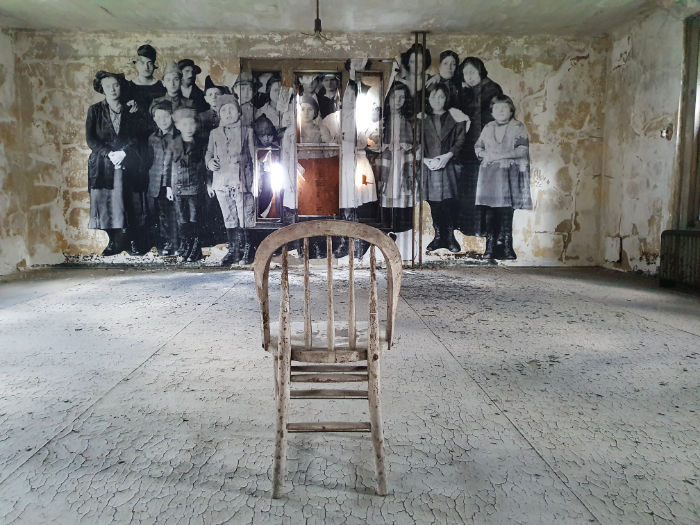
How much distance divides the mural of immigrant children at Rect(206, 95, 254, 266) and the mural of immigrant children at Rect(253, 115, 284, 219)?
121 millimetres

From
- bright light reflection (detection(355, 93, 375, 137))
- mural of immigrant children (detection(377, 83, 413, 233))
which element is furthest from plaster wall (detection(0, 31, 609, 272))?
bright light reflection (detection(355, 93, 375, 137))

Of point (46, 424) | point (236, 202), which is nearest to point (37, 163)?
point (236, 202)

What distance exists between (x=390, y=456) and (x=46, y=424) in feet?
4.18

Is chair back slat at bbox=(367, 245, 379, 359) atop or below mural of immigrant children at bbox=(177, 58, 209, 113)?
below

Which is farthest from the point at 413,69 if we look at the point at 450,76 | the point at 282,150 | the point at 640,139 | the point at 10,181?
the point at 10,181

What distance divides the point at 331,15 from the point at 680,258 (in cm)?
436

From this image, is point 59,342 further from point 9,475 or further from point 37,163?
point 37,163

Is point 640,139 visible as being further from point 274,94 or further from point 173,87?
point 173,87

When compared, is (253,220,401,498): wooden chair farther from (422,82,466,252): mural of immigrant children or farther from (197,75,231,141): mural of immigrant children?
(197,75,231,141): mural of immigrant children

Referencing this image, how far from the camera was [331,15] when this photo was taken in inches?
205

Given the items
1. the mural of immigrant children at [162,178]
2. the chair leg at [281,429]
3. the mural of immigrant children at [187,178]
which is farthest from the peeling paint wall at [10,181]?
the chair leg at [281,429]

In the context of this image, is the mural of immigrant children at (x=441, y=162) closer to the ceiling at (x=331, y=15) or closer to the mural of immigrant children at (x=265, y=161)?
the ceiling at (x=331, y=15)

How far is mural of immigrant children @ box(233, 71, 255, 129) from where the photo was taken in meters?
5.83

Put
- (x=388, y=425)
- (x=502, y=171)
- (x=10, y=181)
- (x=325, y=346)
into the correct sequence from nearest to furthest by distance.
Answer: (x=325, y=346)
(x=388, y=425)
(x=10, y=181)
(x=502, y=171)
